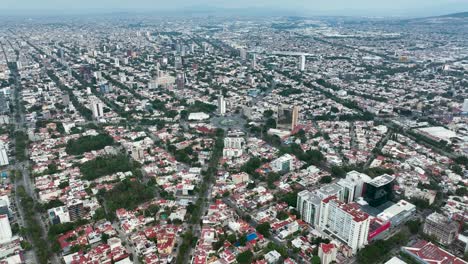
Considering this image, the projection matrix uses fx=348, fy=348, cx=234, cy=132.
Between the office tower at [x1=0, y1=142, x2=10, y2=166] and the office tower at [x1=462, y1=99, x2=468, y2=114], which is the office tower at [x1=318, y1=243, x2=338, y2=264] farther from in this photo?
the office tower at [x1=462, y1=99, x2=468, y2=114]

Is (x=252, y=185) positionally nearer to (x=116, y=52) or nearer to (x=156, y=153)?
(x=156, y=153)

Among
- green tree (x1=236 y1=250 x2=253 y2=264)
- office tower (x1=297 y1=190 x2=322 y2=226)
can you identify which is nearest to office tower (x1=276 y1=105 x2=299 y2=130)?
office tower (x1=297 y1=190 x2=322 y2=226)

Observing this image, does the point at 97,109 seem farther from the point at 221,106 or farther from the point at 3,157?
the point at 221,106

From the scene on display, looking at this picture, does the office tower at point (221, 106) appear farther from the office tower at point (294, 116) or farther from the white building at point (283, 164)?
the white building at point (283, 164)

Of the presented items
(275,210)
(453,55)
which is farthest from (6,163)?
(453,55)

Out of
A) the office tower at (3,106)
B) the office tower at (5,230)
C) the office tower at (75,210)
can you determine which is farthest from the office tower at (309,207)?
the office tower at (3,106)

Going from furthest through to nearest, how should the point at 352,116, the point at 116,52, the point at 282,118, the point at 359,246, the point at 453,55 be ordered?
the point at 116,52
the point at 453,55
the point at 352,116
the point at 282,118
the point at 359,246
